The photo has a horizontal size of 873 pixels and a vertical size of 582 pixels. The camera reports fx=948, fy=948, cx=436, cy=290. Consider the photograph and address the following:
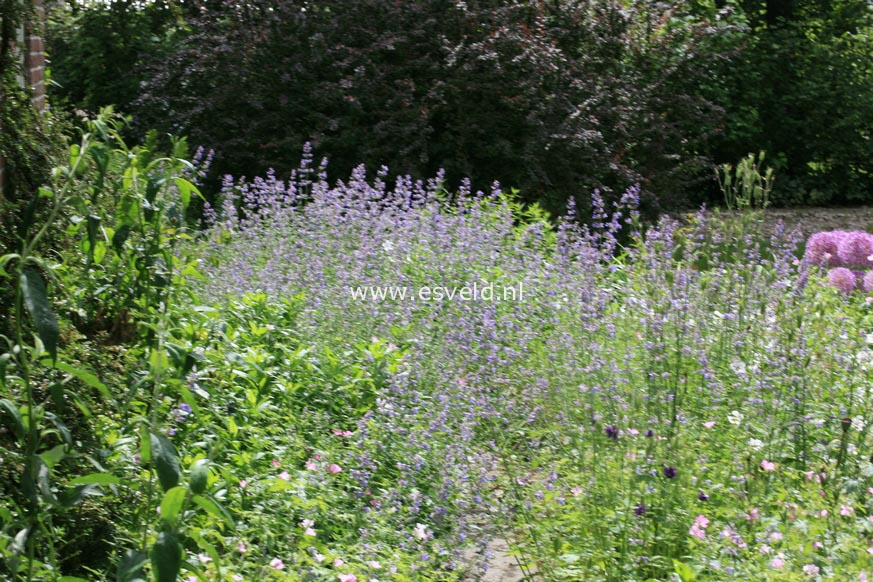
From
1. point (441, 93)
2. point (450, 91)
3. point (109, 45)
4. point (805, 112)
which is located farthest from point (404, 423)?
point (805, 112)

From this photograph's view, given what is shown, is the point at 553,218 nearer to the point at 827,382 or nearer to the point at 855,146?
the point at 827,382

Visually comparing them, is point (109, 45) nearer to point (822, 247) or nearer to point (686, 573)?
point (822, 247)

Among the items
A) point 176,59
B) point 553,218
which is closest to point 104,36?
point 176,59

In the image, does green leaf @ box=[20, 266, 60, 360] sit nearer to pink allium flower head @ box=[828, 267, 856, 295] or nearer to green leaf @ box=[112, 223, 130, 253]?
green leaf @ box=[112, 223, 130, 253]

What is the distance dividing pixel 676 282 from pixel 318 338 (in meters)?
1.73

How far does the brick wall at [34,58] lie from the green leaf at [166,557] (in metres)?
1.63

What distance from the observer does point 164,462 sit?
78.5 inches

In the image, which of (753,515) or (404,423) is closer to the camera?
(753,515)

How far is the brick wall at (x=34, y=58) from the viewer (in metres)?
3.40

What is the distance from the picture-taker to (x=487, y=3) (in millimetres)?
9109

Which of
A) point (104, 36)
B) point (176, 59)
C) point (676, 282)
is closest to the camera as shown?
point (676, 282)

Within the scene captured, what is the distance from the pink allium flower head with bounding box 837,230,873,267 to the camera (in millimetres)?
6595

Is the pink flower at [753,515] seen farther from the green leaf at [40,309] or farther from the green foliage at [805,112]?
the green foliage at [805,112]

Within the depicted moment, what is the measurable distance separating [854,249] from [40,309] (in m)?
5.98
